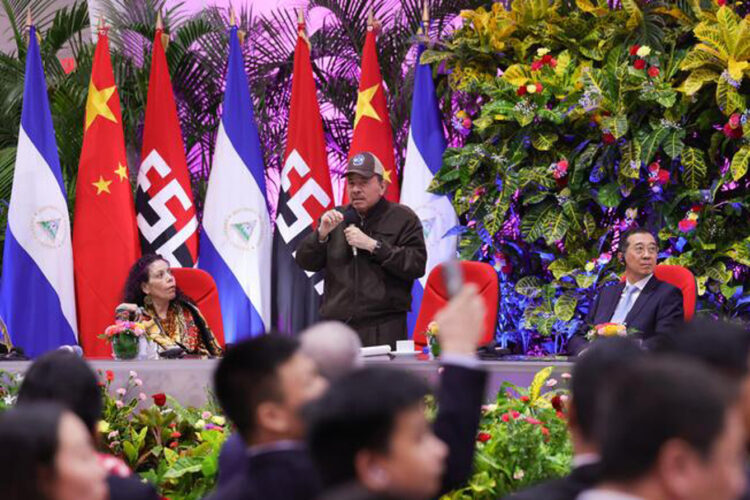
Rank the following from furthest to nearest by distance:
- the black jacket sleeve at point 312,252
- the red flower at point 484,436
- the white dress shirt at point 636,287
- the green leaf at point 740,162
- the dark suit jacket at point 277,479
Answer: the green leaf at point 740,162
the white dress shirt at point 636,287
the black jacket sleeve at point 312,252
the red flower at point 484,436
the dark suit jacket at point 277,479

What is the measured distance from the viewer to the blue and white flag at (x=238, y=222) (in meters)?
8.15

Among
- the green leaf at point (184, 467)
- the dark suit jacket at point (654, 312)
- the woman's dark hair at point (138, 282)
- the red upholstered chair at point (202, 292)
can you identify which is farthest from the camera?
the red upholstered chair at point (202, 292)

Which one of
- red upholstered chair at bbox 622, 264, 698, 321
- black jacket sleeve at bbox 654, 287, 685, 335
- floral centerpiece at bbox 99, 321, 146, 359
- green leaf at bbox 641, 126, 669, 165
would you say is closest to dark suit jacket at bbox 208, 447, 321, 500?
floral centerpiece at bbox 99, 321, 146, 359

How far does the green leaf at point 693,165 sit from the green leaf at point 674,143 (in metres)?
0.07

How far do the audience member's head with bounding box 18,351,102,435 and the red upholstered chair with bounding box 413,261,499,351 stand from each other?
368 centimetres

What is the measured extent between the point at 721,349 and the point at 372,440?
76 centimetres

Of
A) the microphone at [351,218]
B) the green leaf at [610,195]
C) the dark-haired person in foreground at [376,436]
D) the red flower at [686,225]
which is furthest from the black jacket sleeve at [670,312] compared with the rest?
the dark-haired person in foreground at [376,436]

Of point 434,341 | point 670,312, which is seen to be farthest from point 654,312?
point 434,341

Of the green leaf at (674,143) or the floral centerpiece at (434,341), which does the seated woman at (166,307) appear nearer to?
the floral centerpiece at (434,341)

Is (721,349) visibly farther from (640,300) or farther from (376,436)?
(640,300)

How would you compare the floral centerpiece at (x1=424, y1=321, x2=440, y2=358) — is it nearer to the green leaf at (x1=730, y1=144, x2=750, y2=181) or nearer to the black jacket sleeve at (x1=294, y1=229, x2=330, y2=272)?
the black jacket sleeve at (x1=294, y1=229, x2=330, y2=272)

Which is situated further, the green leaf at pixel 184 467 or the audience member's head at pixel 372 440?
the green leaf at pixel 184 467

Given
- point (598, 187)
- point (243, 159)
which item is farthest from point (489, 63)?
point (243, 159)

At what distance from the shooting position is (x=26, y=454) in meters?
1.71
